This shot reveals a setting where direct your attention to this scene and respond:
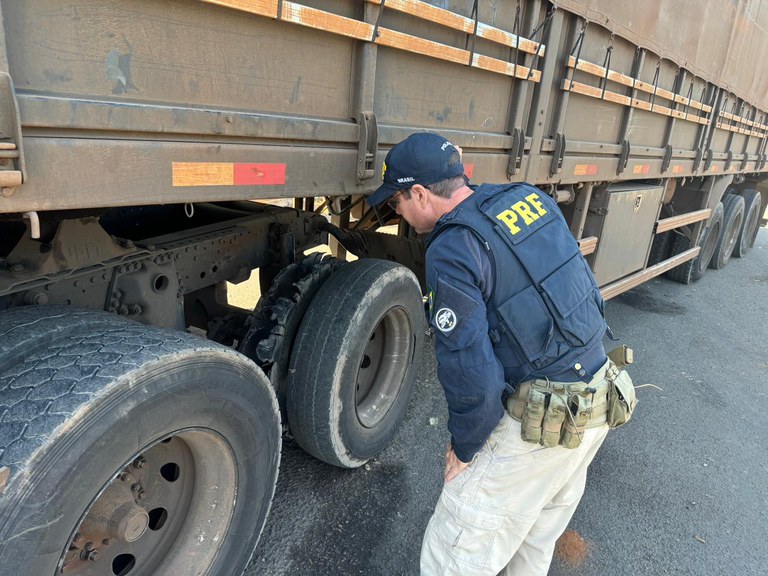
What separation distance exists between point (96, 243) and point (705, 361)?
4.94 m

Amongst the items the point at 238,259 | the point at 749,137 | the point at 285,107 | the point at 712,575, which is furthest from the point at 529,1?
the point at 749,137

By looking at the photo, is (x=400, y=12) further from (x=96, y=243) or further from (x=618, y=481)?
(x=618, y=481)

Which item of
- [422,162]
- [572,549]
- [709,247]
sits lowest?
[572,549]

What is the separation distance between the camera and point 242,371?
67.5 inches

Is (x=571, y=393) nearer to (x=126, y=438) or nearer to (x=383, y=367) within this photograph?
(x=126, y=438)

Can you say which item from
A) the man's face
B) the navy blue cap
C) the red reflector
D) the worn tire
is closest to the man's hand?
the man's face

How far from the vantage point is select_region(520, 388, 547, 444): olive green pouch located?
1.73m

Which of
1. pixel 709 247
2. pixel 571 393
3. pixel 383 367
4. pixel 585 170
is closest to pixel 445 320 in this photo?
pixel 571 393

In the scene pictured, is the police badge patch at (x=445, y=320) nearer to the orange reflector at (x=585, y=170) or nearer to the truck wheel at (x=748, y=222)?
A: the orange reflector at (x=585, y=170)

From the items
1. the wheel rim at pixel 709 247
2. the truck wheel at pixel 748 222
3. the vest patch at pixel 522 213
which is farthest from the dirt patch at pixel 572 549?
the truck wheel at pixel 748 222

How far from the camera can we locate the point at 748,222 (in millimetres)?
9273

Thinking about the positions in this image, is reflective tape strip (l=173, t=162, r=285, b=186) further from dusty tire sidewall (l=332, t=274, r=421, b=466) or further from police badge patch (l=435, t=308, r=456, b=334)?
dusty tire sidewall (l=332, t=274, r=421, b=466)

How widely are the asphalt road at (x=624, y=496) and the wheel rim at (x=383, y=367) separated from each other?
1.12ft

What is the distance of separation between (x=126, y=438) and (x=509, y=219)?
4.02ft
